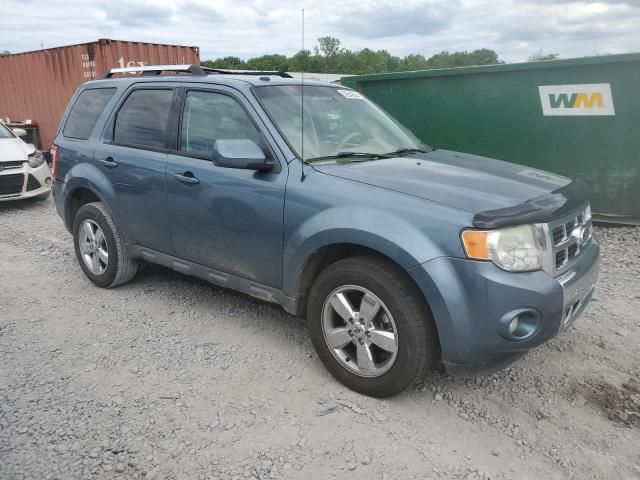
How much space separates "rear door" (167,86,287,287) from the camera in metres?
3.28

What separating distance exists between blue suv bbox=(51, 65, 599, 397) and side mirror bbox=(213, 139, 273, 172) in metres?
0.01

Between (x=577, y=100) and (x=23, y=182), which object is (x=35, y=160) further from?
(x=577, y=100)

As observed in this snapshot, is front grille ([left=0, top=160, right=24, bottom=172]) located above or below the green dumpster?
below

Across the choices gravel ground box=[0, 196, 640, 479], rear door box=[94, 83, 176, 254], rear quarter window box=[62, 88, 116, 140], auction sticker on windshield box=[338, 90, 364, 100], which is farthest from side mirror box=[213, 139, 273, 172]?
rear quarter window box=[62, 88, 116, 140]

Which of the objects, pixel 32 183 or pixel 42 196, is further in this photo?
pixel 42 196

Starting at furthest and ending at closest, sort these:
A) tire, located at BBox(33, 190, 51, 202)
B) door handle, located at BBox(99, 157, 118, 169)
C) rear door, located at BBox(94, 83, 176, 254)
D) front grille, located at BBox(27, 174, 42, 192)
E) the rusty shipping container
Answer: the rusty shipping container
tire, located at BBox(33, 190, 51, 202)
front grille, located at BBox(27, 174, 42, 192)
door handle, located at BBox(99, 157, 118, 169)
rear door, located at BBox(94, 83, 176, 254)

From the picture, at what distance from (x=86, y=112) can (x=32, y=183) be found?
14.2ft

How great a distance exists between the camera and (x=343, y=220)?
2895 mm

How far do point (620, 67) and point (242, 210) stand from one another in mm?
4851

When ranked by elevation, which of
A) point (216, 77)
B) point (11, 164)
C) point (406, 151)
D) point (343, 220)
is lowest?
point (11, 164)

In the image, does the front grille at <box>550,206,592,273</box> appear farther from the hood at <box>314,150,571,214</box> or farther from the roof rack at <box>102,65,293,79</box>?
the roof rack at <box>102,65,293,79</box>

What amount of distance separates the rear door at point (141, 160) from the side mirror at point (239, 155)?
879mm

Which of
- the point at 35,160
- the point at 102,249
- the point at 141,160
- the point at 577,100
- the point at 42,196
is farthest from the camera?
the point at 42,196

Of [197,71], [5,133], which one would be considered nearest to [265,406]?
[197,71]
